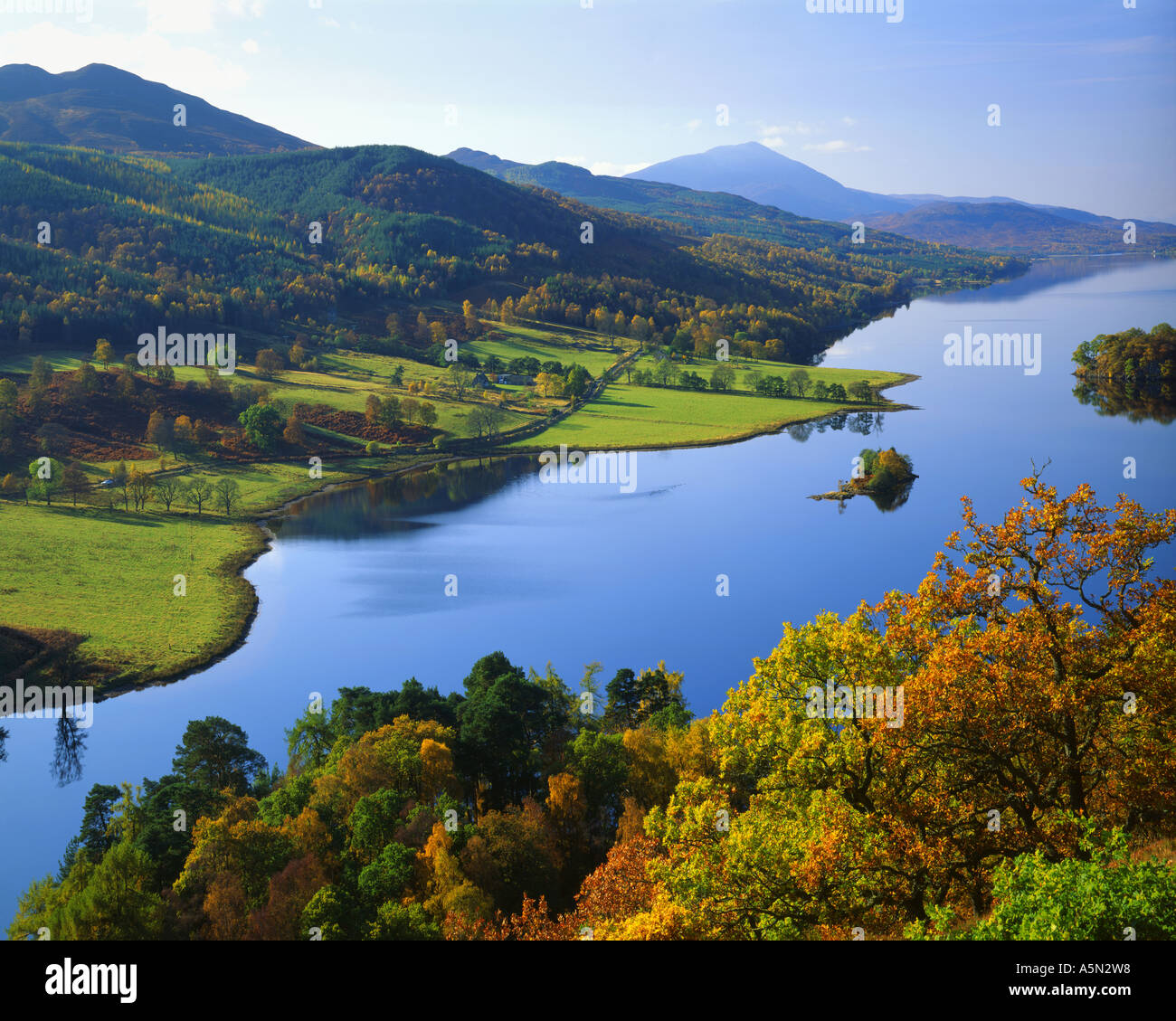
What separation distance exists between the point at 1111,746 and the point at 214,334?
144152mm

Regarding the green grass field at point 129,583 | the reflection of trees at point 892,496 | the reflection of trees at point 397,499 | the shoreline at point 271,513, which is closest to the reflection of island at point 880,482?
the reflection of trees at point 892,496

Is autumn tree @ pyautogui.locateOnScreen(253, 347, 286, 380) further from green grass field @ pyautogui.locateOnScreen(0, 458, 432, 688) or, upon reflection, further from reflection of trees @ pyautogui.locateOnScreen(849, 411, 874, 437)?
reflection of trees @ pyautogui.locateOnScreen(849, 411, 874, 437)

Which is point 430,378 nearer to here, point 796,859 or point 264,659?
point 264,659

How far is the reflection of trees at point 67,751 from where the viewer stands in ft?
129

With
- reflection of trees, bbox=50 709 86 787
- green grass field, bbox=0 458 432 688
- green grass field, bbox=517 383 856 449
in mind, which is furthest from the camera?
green grass field, bbox=517 383 856 449

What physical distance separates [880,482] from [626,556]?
29.8 metres

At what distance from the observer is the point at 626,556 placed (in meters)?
69.1

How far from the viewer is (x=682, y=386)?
441 feet

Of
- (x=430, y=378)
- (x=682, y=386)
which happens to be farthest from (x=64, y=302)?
(x=682, y=386)

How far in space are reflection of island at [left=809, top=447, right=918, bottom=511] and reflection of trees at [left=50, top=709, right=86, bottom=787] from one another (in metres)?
62.0

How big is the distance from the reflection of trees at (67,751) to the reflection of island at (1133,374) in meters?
114

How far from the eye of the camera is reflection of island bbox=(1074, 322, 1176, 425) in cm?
11488

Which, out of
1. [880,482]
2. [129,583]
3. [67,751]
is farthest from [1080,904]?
[880,482]

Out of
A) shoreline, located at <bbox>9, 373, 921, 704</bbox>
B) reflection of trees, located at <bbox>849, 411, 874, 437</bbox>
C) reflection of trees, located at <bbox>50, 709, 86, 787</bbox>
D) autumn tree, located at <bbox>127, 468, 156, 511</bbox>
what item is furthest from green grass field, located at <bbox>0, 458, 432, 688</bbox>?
reflection of trees, located at <bbox>849, 411, 874, 437</bbox>
